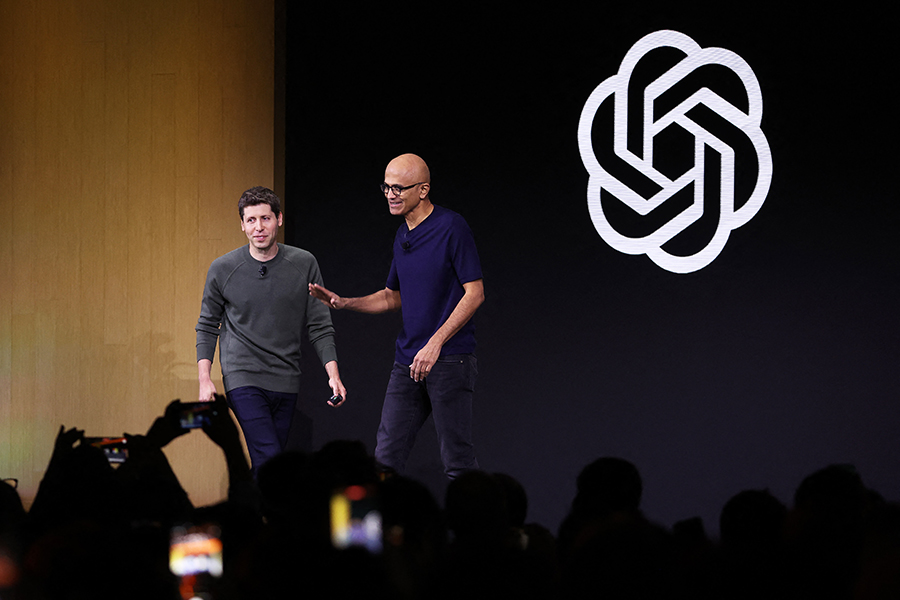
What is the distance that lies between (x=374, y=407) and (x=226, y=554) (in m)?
3.06

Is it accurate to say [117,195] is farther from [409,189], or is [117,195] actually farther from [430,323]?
[430,323]

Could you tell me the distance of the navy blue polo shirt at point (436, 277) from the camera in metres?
3.96

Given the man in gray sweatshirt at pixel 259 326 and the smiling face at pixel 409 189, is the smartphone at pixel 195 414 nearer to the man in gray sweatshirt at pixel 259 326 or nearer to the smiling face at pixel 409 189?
the man in gray sweatshirt at pixel 259 326

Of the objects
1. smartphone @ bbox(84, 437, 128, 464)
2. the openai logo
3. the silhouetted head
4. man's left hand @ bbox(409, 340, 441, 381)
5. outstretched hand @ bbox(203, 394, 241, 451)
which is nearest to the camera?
the silhouetted head

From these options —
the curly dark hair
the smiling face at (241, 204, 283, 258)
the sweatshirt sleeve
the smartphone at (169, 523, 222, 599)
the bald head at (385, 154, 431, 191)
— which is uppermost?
the bald head at (385, 154, 431, 191)

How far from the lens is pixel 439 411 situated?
12.8 feet

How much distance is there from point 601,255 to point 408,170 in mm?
1090

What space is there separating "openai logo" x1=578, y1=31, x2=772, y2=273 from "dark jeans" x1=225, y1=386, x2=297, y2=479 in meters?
1.73

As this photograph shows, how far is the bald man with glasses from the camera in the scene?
12.7ft

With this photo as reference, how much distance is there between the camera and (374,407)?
16.1 feet

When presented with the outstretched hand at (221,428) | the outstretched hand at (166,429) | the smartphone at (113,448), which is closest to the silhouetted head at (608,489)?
the outstretched hand at (221,428)

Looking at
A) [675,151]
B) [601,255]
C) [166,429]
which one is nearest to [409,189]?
[601,255]

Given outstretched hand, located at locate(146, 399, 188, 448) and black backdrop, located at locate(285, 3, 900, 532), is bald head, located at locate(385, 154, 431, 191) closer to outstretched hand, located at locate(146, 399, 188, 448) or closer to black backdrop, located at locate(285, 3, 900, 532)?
black backdrop, located at locate(285, 3, 900, 532)

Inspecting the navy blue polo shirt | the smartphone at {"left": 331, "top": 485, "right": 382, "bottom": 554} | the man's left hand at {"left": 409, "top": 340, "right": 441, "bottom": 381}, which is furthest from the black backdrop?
the smartphone at {"left": 331, "top": 485, "right": 382, "bottom": 554}
